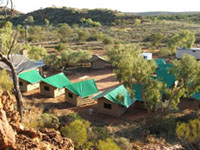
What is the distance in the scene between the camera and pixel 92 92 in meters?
18.2

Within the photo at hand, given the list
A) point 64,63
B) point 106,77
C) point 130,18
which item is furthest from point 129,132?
point 130,18

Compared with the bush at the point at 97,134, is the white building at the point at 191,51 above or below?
above

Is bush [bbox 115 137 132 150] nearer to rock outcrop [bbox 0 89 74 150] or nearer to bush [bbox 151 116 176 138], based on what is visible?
bush [bbox 151 116 176 138]

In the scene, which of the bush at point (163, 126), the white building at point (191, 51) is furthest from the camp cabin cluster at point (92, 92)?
the white building at point (191, 51)

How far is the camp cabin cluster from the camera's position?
15633 mm

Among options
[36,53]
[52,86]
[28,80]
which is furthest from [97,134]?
[36,53]

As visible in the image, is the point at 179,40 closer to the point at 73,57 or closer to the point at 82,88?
the point at 73,57

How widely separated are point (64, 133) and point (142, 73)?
16.6 feet

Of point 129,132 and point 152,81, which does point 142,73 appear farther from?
point 129,132

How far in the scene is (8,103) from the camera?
750cm

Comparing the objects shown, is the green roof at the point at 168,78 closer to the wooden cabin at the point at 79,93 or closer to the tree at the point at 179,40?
the wooden cabin at the point at 79,93

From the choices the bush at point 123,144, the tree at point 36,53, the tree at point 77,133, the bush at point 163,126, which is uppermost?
the tree at point 36,53

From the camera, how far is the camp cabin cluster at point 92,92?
15633 mm

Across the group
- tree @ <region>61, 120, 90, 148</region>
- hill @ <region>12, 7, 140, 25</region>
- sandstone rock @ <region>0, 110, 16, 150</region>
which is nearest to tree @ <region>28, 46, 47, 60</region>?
tree @ <region>61, 120, 90, 148</region>
